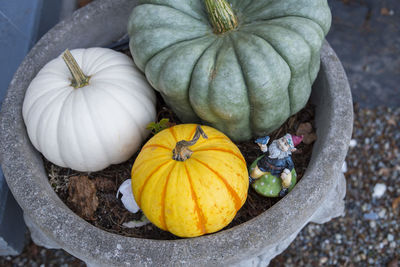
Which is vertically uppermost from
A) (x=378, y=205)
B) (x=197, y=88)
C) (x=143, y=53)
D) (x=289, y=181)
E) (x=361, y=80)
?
(x=143, y=53)

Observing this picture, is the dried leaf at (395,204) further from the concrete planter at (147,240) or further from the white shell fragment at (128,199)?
the white shell fragment at (128,199)

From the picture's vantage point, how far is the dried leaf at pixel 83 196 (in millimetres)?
1759

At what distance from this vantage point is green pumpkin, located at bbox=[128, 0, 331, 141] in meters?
1.50

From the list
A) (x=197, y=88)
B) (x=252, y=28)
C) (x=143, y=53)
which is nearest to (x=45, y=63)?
(x=143, y=53)

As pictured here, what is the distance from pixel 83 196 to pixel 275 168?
840 mm

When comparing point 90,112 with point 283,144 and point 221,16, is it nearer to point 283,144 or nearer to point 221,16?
point 221,16

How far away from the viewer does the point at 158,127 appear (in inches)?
68.6

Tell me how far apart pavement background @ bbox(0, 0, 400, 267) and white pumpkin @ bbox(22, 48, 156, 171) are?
3.60 feet

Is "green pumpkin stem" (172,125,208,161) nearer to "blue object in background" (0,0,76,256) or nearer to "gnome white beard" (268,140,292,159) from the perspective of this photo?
"gnome white beard" (268,140,292,159)

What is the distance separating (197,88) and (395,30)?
2.20 m

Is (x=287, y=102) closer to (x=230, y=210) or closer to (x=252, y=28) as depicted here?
(x=252, y=28)

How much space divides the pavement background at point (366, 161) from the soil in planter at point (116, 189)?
0.87m

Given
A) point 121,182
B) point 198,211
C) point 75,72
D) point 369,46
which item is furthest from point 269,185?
point 369,46

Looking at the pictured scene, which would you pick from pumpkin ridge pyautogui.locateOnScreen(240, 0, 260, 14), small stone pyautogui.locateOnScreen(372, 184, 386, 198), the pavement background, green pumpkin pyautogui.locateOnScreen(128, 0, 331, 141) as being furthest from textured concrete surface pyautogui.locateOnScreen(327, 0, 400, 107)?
pumpkin ridge pyautogui.locateOnScreen(240, 0, 260, 14)
